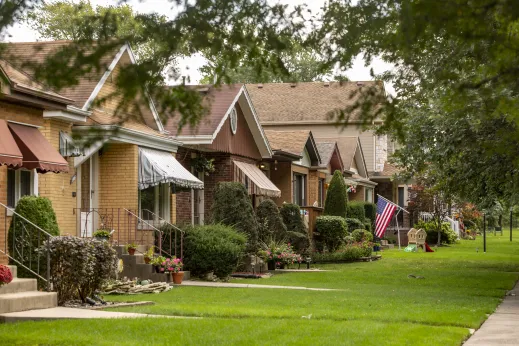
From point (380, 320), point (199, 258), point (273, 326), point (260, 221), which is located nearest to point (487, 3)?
point (273, 326)

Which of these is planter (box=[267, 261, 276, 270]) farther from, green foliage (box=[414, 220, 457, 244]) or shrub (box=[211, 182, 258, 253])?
green foliage (box=[414, 220, 457, 244])

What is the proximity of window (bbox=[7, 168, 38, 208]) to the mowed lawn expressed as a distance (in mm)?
3433

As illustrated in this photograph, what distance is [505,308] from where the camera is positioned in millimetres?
16906

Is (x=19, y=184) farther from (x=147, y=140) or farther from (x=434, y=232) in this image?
(x=434, y=232)

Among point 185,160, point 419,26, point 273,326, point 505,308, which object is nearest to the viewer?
point 419,26

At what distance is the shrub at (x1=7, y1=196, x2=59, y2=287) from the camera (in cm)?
1583

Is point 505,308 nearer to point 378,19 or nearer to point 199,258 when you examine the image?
point 199,258

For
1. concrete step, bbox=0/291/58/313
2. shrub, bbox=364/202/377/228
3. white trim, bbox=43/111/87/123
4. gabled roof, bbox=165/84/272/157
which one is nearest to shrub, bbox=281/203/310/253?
gabled roof, bbox=165/84/272/157

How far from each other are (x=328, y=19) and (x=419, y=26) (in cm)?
65

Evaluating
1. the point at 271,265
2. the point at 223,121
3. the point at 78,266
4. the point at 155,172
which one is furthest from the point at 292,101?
the point at 78,266

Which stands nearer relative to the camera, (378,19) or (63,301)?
(378,19)

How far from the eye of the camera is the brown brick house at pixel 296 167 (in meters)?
35.4

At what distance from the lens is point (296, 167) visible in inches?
1458

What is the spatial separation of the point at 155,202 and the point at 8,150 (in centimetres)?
860
